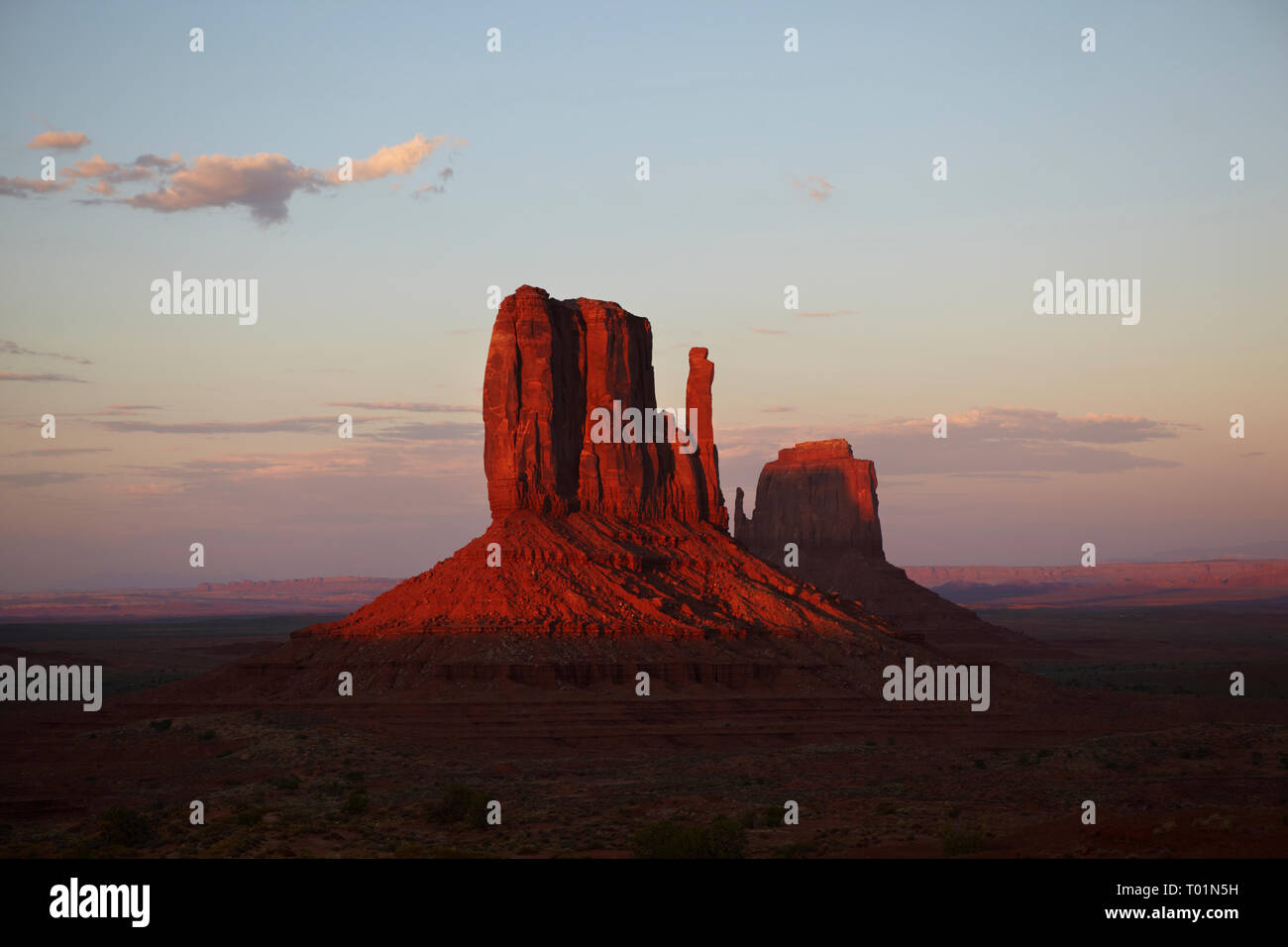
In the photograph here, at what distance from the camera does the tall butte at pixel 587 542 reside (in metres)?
77.5

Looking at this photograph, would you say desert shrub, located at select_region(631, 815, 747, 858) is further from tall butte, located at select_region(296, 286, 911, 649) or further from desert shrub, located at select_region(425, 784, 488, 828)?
tall butte, located at select_region(296, 286, 911, 649)

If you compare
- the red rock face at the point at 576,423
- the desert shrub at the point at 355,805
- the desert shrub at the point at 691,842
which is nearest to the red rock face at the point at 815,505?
the red rock face at the point at 576,423

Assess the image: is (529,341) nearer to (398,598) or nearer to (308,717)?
(398,598)

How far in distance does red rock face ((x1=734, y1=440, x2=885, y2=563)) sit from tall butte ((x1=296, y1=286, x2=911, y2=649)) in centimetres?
5808

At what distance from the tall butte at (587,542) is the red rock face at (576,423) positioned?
0.31 ft

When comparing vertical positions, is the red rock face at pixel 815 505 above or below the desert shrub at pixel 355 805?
above

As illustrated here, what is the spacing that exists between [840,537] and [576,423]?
72.1 meters

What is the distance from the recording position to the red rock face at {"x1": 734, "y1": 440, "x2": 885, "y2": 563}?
158m

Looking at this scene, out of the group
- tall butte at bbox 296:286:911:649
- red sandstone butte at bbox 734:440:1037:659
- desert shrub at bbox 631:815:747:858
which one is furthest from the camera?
red sandstone butte at bbox 734:440:1037:659

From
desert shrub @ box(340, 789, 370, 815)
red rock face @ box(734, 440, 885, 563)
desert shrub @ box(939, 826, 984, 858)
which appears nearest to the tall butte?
desert shrub @ box(340, 789, 370, 815)

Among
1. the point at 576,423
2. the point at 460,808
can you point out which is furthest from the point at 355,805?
the point at 576,423

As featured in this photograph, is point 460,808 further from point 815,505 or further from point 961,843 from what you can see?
point 815,505

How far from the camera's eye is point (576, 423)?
9219cm

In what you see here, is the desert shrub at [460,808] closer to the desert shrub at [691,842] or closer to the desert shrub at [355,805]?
the desert shrub at [355,805]
